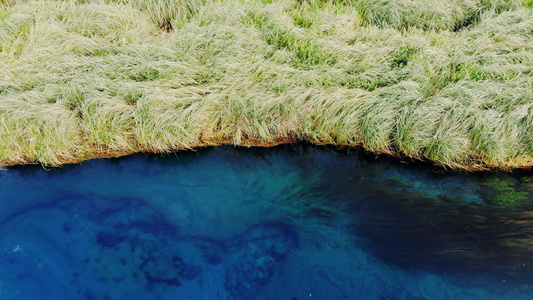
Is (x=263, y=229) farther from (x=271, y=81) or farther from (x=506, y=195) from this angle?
(x=506, y=195)

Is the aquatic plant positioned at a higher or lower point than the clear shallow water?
higher

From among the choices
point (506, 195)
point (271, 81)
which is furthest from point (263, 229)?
point (506, 195)

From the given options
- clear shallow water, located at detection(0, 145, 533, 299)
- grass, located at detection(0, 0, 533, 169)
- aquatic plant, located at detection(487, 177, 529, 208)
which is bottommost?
clear shallow water, located at detection(0, 145, 533, 299)

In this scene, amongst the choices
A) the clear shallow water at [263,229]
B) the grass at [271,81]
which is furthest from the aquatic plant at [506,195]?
the grass at [271,81]

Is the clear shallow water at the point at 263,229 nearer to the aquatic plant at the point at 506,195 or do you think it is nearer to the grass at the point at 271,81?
the aquatic plant at the point at 506,195

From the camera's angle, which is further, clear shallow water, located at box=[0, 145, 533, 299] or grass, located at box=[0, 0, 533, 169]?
grass, located at box=[0, 0, 533, 169]

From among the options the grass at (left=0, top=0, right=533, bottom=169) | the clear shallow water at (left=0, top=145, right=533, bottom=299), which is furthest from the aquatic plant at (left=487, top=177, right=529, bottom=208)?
the grass at (left=0, top=0, right=533, bottom=169)

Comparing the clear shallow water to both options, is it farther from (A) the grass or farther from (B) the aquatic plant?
(A) the grass
